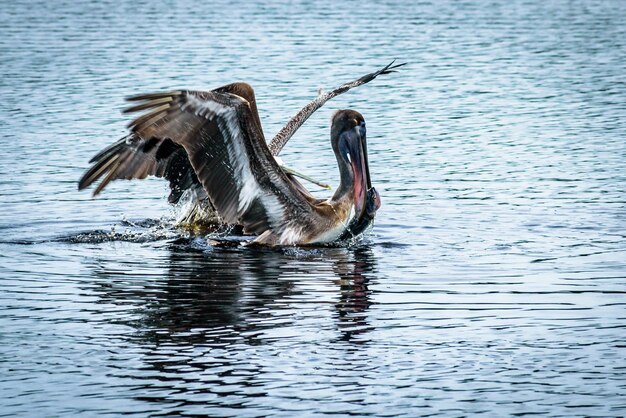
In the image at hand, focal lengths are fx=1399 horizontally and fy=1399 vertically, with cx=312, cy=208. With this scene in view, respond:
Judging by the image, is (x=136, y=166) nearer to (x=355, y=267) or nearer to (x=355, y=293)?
(x=355, y=267)

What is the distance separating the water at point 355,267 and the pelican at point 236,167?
0.92ft

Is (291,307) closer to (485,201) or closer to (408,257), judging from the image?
(408,257)

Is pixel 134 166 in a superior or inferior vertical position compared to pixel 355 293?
superior

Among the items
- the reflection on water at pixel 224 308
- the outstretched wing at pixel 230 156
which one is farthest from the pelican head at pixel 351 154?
the reflection on water at pixel 224 308

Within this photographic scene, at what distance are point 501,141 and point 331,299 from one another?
7.18m

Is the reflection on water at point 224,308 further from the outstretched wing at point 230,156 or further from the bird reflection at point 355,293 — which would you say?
the outstretched wing at point 230,156

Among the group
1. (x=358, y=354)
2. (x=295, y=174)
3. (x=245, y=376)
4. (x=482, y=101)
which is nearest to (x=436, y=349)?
(x=358, y=354)

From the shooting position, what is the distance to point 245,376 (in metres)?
7.53

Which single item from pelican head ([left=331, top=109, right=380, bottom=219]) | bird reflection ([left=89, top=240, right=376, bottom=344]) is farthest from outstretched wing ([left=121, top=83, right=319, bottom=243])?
pelican head ([left=331, top=109, right=380, bottom=219])

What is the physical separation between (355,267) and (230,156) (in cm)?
126

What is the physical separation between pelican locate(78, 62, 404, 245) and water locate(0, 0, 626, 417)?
280 mm

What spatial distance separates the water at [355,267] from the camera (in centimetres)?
742

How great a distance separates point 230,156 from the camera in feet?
34.4

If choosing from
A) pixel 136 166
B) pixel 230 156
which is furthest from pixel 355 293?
pixel 136 166
